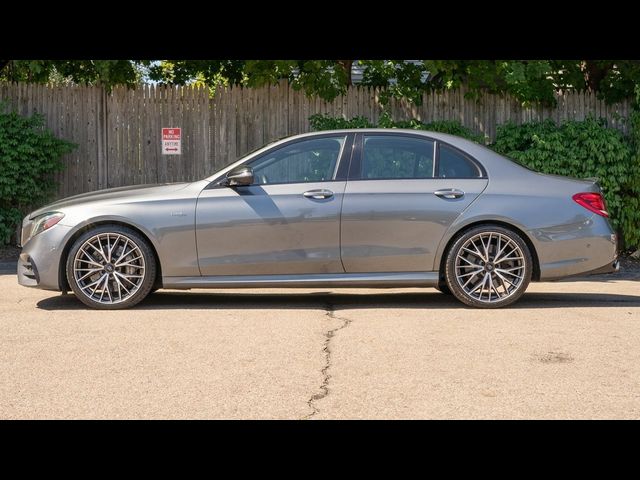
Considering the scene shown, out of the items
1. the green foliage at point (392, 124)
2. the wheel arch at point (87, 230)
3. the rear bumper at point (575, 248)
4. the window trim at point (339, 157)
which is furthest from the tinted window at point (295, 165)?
the green foliage at point (392, 124)

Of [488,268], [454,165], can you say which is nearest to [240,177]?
[454,165]

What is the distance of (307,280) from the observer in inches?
334

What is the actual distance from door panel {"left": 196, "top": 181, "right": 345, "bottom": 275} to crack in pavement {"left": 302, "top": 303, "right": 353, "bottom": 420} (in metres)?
0.48

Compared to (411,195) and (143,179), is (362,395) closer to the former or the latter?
(411,195)

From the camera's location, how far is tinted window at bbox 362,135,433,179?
343 inches

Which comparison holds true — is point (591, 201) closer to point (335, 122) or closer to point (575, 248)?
point (575, 248)

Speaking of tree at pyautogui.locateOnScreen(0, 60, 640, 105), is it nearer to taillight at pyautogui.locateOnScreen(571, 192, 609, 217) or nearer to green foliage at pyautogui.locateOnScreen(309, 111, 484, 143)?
green foliage at pyautogui.locateOnScreen(309, 111, 484, 143)

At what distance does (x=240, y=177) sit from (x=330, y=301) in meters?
1.59

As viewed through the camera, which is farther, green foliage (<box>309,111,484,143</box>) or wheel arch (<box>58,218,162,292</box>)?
green foliage (<box>309,111,484,143</box>)

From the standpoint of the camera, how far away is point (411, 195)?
8562 mm

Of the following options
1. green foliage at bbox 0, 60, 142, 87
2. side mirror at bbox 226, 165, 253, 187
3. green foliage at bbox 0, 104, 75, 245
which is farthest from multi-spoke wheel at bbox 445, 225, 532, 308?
green foliage at bbox 0, 104, 75, 245
